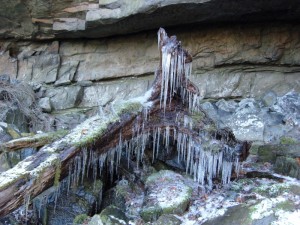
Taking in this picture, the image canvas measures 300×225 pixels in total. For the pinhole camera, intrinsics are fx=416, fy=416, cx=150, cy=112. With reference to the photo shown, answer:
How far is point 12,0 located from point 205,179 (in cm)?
807

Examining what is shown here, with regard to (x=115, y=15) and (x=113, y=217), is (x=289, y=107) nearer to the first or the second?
(x=115, y=15)

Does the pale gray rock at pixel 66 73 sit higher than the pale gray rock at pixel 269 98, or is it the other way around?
the pale gray rock at pixel 66 73

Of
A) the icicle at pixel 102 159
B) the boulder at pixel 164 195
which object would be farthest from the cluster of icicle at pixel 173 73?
the icicle at pixel 102 159

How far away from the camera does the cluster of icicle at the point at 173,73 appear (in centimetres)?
689

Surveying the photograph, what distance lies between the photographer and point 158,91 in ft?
23.0

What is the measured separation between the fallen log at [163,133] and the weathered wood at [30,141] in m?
0.33

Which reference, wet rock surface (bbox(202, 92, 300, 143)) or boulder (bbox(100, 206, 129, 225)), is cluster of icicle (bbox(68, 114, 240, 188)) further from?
wet rock surface (bbox(202, 92, 300, 143))

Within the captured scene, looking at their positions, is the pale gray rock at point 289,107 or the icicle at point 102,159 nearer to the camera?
the icicle at point 102,159

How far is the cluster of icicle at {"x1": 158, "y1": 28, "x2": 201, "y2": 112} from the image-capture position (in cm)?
689

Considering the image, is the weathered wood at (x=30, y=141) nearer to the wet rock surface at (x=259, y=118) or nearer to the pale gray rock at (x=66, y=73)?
the wet rock surface at (x=259, y=118)

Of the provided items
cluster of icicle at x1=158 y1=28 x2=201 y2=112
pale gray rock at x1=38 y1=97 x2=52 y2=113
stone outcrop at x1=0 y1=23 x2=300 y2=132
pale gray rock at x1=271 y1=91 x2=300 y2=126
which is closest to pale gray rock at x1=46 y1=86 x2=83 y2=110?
stone outcrop at x1=0 y1=23 x2=300 y2=132

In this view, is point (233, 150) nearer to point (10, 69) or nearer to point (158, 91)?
point (158, 91)

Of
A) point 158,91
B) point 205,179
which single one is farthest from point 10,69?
point 205,179

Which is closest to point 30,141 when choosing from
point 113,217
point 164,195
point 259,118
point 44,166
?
point 44,166
